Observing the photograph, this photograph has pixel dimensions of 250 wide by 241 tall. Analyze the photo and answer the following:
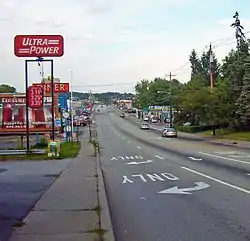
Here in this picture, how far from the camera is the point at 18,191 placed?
15078mm

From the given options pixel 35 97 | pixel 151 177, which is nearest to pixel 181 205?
pixel 151 177

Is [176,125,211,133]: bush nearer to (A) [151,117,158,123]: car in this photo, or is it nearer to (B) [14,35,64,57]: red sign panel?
(A) [151,117,158,123]: car

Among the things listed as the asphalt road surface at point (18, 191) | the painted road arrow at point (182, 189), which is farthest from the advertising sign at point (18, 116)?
the painted road arrow at point (182, 189)

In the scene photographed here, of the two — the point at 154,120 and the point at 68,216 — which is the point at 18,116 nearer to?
the point at 68,216

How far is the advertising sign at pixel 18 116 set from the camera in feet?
188

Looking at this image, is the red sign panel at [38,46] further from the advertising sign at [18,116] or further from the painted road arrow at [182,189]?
the advertising sign at [18,116]

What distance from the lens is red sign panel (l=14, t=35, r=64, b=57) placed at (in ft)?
112

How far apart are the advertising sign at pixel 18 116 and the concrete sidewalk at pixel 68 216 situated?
41320mm

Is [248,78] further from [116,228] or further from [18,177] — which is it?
[116,228]

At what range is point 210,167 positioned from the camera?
23375 millimetres

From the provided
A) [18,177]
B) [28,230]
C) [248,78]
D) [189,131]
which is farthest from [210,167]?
[189,131]

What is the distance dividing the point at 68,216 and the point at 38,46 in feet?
82.7

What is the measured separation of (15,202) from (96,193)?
226 centimetres

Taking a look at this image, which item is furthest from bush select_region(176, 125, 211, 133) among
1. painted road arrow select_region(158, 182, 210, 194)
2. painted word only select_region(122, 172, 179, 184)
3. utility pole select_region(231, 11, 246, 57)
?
painted road arrow select_region(158, 182, 210, 194)
